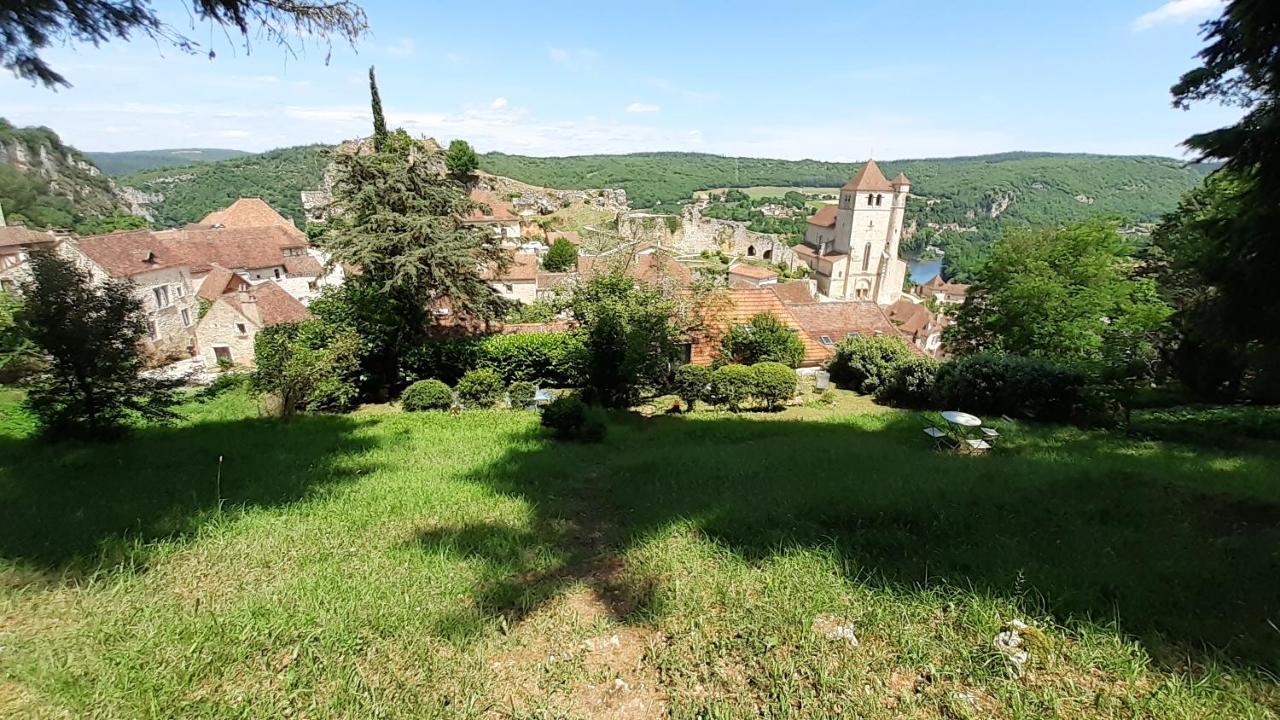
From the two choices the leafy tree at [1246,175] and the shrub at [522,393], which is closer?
the leafy tree at [1246,175]

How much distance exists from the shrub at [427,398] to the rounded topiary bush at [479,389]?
57cm

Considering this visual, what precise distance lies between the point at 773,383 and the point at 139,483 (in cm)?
1326

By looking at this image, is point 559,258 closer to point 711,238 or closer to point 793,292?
point 793,292

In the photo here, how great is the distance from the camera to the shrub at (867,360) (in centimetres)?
1780

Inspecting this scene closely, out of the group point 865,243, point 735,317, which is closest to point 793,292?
point 865,243

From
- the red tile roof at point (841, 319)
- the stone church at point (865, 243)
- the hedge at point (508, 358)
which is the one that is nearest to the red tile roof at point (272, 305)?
the hedge at point (508, 358)

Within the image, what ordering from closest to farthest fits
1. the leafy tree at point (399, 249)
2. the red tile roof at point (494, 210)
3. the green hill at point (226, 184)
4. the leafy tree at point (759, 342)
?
the leafy tree at point (399, 249) → the leafy tree at point (759, 342) → the red tile roof at point (494, 210) → the green hill at point (226, 184)

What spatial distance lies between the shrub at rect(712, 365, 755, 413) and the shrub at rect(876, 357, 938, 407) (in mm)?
5173

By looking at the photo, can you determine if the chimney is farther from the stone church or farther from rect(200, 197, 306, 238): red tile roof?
the stone church

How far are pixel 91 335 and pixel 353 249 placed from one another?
695 cm

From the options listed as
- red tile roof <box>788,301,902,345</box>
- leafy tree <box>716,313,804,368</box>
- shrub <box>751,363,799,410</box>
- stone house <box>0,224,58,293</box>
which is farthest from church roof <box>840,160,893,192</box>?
stone house <box>0,224,58,293</box>

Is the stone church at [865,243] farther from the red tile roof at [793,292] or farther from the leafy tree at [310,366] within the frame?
the leafy tree at [310,366]

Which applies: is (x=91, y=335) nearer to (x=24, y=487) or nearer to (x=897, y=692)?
(x=24, y=487)

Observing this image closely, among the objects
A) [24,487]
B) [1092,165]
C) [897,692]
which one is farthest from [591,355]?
[1092,165]
